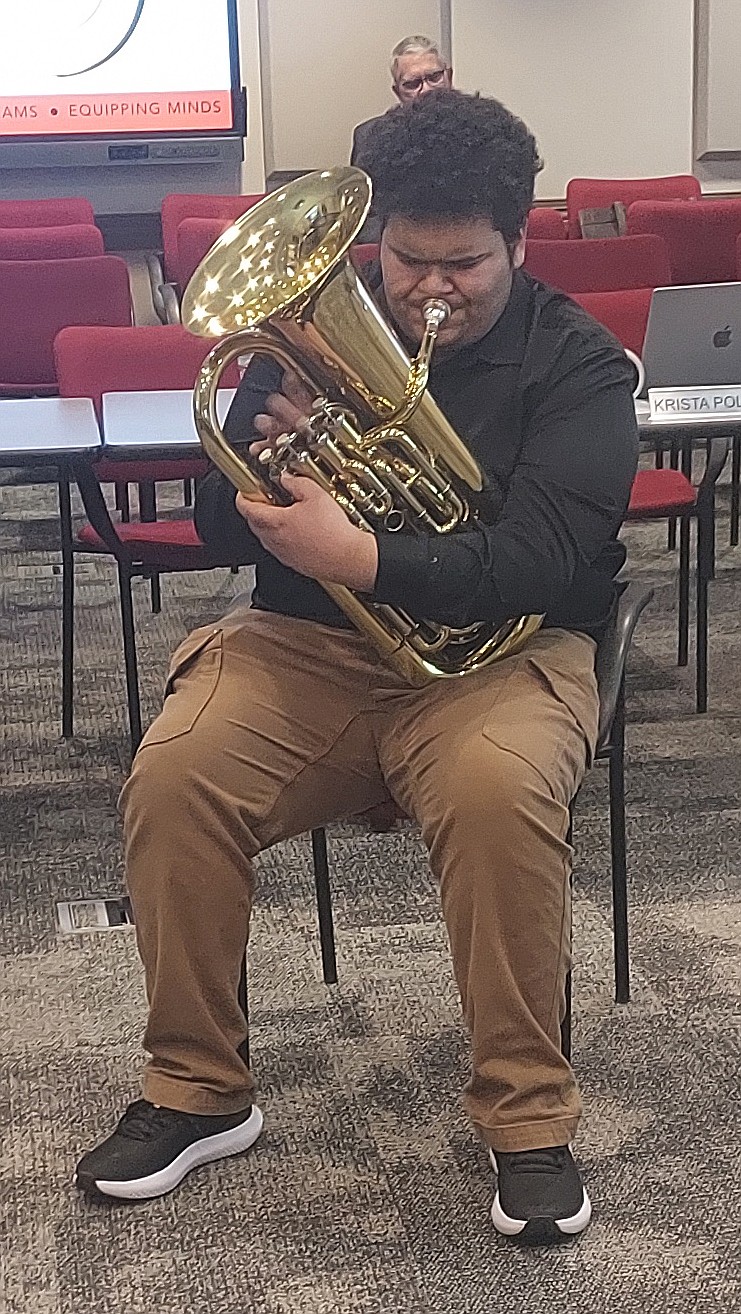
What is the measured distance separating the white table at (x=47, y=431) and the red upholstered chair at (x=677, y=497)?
1.07 m

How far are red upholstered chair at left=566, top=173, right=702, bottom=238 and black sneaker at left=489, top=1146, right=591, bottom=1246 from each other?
506 cm

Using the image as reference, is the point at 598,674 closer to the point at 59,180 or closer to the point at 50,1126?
the point at 50,1126

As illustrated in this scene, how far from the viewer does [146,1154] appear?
5.81ft

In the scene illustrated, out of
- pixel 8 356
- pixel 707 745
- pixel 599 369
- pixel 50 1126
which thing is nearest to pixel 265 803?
pixel 50 1126

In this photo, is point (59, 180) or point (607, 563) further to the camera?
point (59, 180)

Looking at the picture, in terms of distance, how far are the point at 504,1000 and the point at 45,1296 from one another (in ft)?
1.82

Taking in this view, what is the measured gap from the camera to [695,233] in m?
5.25

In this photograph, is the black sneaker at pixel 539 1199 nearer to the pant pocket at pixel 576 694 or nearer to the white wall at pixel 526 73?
the pant pocket at pixel 576 694

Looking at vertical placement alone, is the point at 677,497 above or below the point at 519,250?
below

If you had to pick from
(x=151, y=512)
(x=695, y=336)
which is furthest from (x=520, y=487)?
(x=151, y=512)

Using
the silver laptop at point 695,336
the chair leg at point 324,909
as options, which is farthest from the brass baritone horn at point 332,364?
the silver laptop at point 695,336

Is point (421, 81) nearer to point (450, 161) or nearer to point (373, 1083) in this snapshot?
point (450, 161)

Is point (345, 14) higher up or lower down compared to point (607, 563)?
higher up

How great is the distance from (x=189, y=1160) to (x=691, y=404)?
1.54 metres
